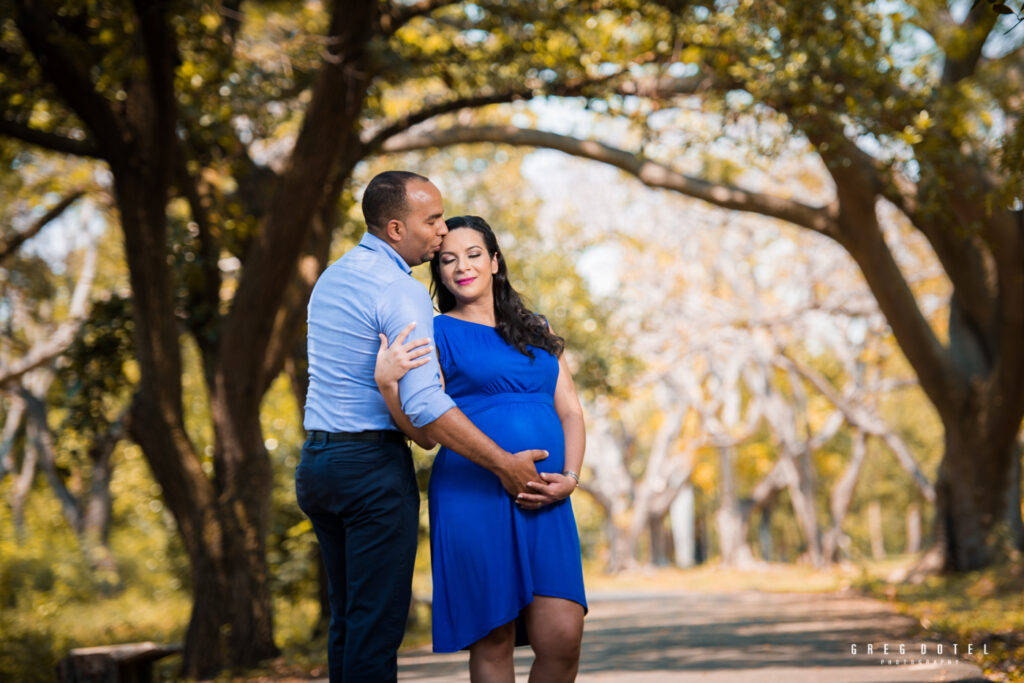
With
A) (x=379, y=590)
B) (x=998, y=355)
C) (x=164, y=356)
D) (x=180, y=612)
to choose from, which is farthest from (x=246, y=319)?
(x=180, y=612)

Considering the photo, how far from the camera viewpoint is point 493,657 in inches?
158

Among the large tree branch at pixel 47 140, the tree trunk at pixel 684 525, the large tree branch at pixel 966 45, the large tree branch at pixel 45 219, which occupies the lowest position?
the tree trunk at pixel 684 525

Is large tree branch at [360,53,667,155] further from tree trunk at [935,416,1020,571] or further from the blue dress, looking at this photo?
tree trunk at [935,416,1020,571]

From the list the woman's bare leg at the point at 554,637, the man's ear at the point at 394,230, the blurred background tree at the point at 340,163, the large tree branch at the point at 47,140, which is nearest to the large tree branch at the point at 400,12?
the blurred background tree at the point at 340,163

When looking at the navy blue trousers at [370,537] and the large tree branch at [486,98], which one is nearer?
the navy blue trousers at [370,537]

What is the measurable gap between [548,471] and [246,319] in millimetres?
5867

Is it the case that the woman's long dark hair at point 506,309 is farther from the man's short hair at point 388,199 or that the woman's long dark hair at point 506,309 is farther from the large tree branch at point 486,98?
the large tree branch at point 486,98

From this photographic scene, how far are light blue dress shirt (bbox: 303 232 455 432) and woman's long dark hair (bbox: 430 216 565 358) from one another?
458mm

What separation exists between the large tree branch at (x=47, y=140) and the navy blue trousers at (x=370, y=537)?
21.0 ft

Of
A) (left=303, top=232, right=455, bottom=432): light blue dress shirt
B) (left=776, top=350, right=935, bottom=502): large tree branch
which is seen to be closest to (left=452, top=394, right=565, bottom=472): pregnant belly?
(left=303, top=232, right=455, bottom=432): light blue dress shirt

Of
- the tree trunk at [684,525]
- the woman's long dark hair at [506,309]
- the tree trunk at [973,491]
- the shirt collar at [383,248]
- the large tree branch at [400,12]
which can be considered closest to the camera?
the shirt collar at [383,248]

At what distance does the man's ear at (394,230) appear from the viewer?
13.2 ft

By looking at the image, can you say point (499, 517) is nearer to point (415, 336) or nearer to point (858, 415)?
point (415, 336)

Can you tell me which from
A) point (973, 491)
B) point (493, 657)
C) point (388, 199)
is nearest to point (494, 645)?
point (493, 657)
